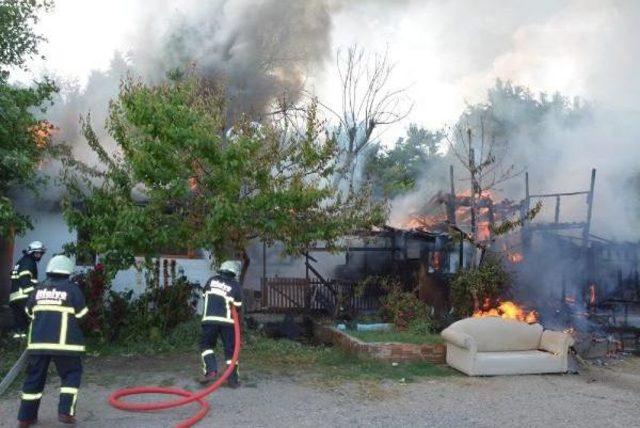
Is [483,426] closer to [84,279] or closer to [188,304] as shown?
[188,304]

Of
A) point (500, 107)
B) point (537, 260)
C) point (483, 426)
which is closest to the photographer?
point (483, 426)

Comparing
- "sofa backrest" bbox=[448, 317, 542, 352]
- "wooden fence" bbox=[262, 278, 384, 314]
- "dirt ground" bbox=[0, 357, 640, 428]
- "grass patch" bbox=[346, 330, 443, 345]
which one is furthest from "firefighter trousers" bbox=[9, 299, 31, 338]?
"sofa backrest" bbox=[448, 317, 542, 352]

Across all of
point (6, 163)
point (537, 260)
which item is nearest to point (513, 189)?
point (537, 260)

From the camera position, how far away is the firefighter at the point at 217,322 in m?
7.31

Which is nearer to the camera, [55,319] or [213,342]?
[55,319]

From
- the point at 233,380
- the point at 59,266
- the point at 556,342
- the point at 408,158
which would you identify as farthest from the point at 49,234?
the point at 408,158

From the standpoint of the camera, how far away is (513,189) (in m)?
21.3

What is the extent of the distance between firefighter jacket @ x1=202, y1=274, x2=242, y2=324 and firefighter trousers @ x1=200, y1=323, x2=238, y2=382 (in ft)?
0.29

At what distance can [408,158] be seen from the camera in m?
30.5

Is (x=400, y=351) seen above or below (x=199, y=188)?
below

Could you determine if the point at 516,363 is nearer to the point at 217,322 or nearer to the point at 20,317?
the point at 217,322

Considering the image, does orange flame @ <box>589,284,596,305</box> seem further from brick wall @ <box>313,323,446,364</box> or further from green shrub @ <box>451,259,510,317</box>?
brick wall @ <box>313,323,446,364</box>

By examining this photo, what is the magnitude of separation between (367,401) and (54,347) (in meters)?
3.44

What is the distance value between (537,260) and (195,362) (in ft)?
29.2
